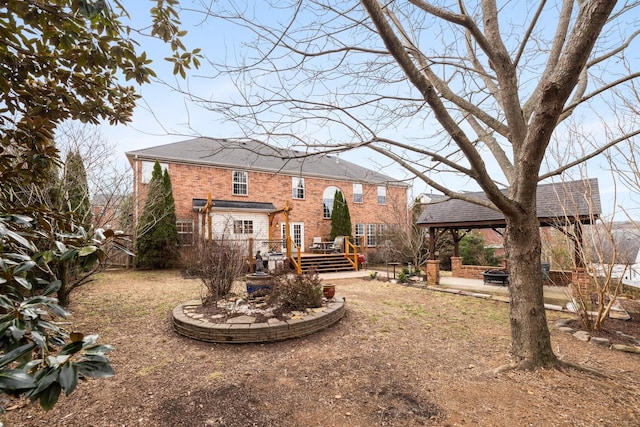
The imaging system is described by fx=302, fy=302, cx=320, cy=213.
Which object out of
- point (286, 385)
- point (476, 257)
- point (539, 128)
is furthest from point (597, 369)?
point (476, 257)

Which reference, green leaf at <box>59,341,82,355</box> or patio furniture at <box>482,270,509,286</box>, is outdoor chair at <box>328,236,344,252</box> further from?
green leaf at <box>59,341,82,355</box>

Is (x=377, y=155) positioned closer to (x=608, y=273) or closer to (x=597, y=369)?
(x=597, y=369)

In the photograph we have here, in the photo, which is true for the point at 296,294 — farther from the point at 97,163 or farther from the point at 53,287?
the point at 97,163

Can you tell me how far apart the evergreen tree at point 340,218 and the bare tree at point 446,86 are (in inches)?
579

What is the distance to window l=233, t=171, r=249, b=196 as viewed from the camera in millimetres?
17609

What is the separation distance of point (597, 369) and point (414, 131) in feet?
13.1

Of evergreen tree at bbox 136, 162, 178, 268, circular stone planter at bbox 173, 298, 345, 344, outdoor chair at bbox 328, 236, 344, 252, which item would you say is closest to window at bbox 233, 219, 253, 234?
evergreen tree at bbox 136, 162, 178, 268

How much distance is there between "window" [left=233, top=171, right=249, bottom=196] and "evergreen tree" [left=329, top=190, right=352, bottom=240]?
584 cm

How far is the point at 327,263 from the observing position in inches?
606

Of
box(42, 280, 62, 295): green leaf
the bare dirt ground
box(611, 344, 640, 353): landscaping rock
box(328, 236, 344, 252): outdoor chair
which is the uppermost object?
box(42, 280, 62, 295): green leaf

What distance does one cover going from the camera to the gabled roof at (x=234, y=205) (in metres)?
15.4

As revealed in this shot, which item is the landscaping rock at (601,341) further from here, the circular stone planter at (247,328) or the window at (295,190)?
the window at (295,190)

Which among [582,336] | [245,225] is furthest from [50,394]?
[245,225]

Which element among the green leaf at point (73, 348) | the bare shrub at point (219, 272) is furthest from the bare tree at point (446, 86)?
the bare shrub at point (219, 272)
